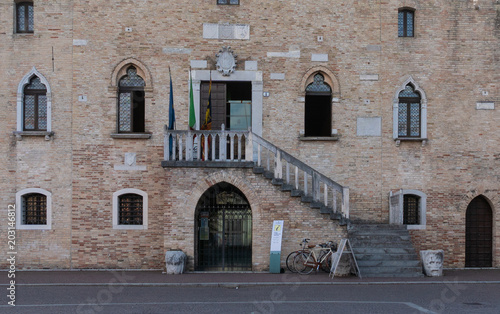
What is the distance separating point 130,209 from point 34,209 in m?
3.07

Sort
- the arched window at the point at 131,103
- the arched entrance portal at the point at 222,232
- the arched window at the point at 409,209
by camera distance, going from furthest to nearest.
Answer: the arched window at the point at 131,103
the arched window at the point at 409,209
the arched entrance portal at the point at 222,232

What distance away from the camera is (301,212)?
56.4 feet

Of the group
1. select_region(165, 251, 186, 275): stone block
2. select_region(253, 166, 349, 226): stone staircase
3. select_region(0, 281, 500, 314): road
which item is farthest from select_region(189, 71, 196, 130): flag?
select_region(0, 281, 500, 314): road

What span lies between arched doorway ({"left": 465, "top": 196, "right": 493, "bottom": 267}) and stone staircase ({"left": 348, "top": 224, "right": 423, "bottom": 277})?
9.59 feet

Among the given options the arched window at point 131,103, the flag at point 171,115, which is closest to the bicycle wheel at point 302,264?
the flag at point 171,115

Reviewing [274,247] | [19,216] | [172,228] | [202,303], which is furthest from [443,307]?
[19,216]

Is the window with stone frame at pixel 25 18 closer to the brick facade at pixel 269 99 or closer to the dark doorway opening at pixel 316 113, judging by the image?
the brick facade at pixel 269 99

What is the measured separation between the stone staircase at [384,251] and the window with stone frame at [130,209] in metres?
6.69

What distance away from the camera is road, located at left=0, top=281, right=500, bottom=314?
11.5 m

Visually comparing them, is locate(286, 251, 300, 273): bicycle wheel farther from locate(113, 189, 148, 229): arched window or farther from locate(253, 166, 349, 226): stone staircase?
locate(113, 189, 148, 229): arched window

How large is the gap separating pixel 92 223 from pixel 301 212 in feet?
21.8

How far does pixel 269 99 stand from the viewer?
19094 mm

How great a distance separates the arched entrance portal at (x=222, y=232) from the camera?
18.1 meters

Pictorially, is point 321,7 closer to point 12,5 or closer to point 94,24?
point 94,24
